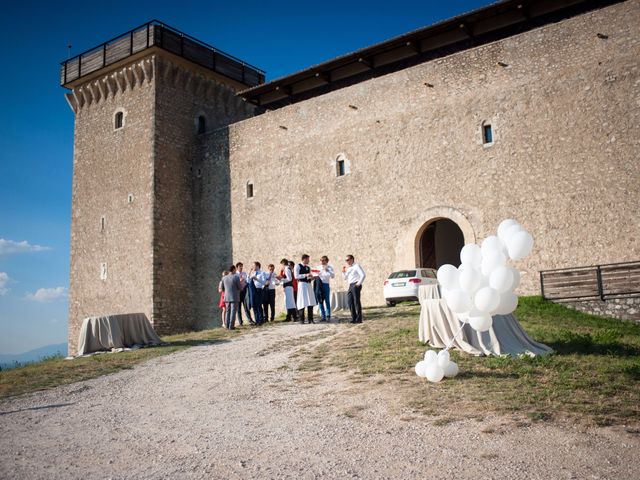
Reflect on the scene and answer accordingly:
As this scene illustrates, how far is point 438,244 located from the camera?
68.3 ft

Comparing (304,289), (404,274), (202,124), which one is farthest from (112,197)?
(404,274)

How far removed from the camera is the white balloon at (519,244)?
7555mm

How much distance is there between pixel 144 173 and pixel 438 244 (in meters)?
11.1

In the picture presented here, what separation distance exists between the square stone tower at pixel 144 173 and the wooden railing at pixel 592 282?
1166 centimetres

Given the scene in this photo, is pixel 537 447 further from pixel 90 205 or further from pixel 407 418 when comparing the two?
pixel 90 205

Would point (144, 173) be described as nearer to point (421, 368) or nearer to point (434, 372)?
point (421, 368)

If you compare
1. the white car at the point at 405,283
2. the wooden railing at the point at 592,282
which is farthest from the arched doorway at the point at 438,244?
the wooden railing at the point at 592,282

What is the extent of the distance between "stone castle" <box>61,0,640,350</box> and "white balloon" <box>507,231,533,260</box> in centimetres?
773

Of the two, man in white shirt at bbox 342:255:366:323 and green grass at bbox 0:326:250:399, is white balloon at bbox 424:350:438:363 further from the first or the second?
green grass at bbox 0:326:250:399

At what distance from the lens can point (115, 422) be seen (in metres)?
6.87

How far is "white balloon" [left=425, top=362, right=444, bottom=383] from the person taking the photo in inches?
287

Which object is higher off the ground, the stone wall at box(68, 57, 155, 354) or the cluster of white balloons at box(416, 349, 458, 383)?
the stone wall at box(68, 57, 155, 354)

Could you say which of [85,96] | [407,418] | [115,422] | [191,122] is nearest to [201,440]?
[115,422]

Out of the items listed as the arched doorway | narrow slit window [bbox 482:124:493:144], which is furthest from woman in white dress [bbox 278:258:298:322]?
narrow slit window [bbox 482:124:493:144]
